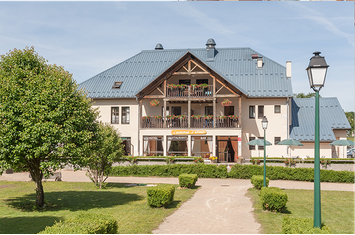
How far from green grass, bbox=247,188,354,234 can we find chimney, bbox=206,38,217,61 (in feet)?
75.1

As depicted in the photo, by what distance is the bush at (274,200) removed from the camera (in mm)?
12602

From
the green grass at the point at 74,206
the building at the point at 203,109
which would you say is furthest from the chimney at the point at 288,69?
the green grass at the point at 74,206

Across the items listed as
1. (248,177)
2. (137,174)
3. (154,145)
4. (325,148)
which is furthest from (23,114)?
(325,148)

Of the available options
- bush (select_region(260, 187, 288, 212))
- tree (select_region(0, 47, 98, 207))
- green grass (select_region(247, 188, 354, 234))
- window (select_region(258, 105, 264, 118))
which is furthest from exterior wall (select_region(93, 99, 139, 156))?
bush (select_region(260, 187, 288, 212))

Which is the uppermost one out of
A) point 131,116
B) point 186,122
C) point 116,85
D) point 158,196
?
point 116,85

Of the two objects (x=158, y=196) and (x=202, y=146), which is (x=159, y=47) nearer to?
(x=202, y=146)

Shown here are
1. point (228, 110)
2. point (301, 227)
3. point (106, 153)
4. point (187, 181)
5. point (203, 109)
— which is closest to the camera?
point (301, 227)

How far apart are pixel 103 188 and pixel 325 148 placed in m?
22.2

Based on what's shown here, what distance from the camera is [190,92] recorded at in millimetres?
32656

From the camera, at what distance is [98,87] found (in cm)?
3597

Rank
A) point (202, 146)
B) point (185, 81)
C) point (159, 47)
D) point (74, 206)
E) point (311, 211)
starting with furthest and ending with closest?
point (159, 47) < point (185, 81) < point (202, 146) < point (74, 206) < point (311, 211)

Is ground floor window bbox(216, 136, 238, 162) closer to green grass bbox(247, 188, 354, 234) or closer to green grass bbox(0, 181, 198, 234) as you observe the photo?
green grass bbox(0, 181, 198, 234)

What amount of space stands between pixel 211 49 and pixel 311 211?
2841cm

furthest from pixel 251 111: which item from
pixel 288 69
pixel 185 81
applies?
pixel 185 81
